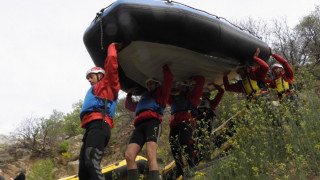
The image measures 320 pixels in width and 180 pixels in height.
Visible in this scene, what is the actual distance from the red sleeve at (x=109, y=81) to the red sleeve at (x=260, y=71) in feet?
8.71

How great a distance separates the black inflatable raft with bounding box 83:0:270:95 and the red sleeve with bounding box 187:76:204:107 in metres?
0.21

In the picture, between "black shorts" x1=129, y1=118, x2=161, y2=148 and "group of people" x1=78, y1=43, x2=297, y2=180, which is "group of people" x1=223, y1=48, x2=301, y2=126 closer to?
"group of people" x1=78, y1=43, x2=297, y2=180

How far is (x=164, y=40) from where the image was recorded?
3.49 m

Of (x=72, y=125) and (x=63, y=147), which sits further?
(x=72, y=125)

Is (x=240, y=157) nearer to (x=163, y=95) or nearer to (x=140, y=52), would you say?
(x=163, y=95)

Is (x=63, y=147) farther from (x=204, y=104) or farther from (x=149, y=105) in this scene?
(x=149, y=105)

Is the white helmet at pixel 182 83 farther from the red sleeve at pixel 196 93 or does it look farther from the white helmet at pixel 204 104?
the white helmet at pixel 204 104

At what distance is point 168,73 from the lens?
3861 millimetres

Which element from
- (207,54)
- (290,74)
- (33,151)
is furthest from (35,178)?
(290,74)

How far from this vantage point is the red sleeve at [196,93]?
4209 millimetres

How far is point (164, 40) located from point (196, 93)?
1.23m

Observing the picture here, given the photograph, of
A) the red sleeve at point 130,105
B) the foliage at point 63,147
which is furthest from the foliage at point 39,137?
the red sleeve at point 130,105

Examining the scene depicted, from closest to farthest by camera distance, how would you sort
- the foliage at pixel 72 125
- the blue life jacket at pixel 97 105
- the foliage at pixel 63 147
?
1. the blue life jacket at pixel 97 105
2. the foliage at pixel 63 147
3. the foliage at pixel 72 125

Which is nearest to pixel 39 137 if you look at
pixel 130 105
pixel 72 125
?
pixel 72 125
